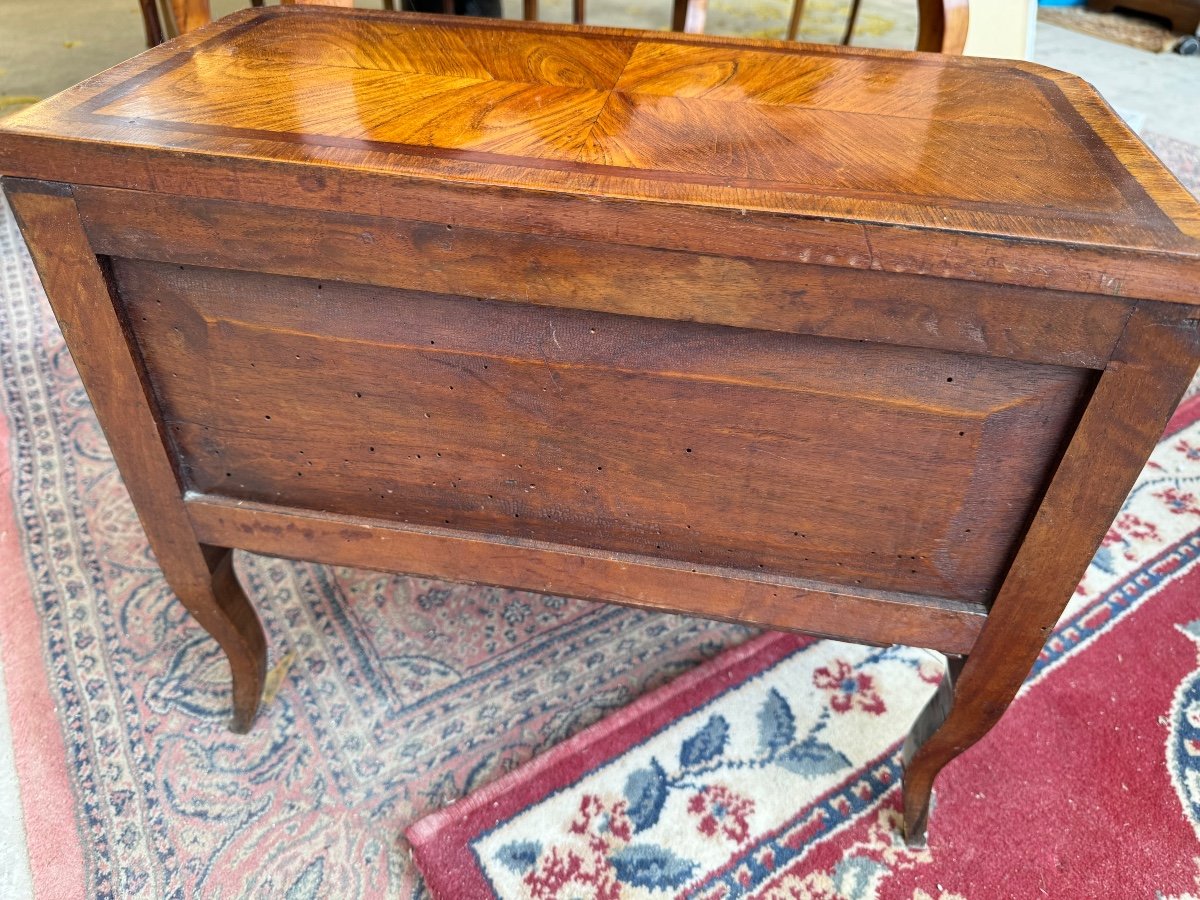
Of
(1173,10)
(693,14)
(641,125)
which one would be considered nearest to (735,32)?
(1173,10)

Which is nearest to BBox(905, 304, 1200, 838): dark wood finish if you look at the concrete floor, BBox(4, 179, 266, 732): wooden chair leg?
BBox(4, 179, 266, 732): wooden chair leg

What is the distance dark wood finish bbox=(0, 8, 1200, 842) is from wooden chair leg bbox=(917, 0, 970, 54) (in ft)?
1.02

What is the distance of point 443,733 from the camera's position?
105cm

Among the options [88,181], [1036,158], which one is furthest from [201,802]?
[1036,158]

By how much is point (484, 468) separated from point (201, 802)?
565mm

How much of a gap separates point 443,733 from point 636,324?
2.10 feet

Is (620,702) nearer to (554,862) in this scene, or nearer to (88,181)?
(554,862)

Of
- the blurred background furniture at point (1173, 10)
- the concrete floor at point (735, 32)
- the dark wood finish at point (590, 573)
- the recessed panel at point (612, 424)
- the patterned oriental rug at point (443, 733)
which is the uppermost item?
the recessed panel at point (612, 424)

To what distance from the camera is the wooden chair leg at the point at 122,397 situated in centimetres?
65

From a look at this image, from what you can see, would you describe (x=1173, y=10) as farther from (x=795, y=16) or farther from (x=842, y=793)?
(x=842, y=793)

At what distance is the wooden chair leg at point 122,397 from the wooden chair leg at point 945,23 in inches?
40.3

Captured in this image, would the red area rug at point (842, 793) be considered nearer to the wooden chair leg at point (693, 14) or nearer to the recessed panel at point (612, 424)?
the recessed panel at point (612, 424)

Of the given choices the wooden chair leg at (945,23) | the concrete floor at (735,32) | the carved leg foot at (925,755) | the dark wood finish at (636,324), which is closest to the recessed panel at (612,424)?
the dark wood finish at (636,324)

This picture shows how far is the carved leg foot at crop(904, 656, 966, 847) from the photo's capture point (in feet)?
2.70
